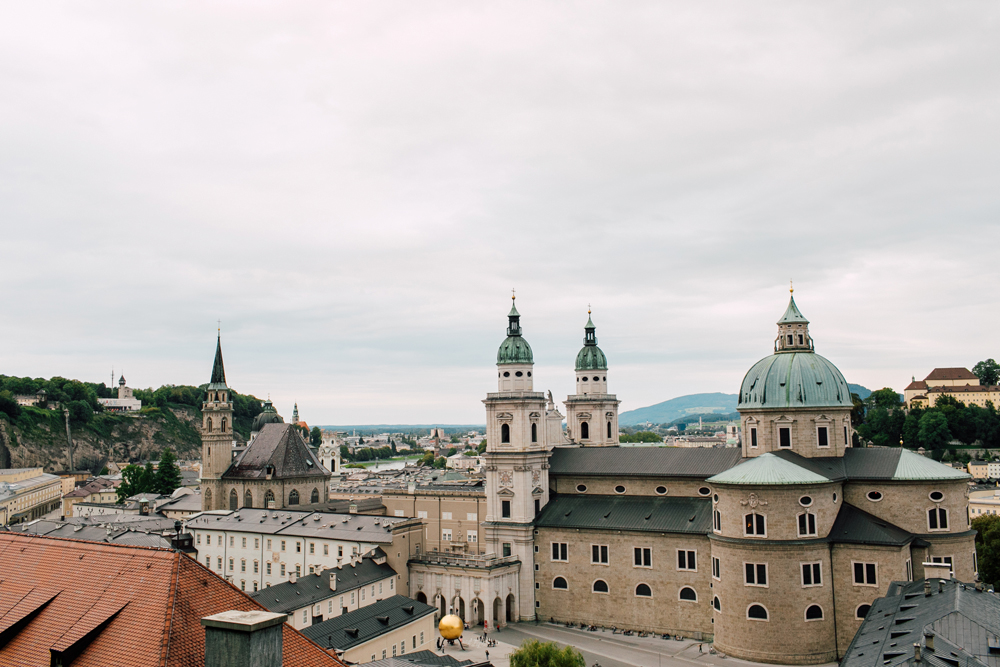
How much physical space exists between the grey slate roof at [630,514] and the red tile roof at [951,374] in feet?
470

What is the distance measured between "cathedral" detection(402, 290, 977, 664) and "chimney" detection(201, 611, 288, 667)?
143 feet

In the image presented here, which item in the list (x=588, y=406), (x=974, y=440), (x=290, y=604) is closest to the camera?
(x=290, y=604)

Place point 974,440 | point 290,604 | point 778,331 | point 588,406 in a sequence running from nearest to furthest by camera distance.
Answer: point 290,604 < point 778,331 < point 588,406 < point 974,440

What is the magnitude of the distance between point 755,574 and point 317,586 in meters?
28.7

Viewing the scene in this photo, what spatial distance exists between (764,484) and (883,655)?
21.3 meters

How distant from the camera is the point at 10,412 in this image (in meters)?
168

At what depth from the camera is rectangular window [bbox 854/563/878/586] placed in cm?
5041

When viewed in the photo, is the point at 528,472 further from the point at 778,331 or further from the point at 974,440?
the point at 974,440

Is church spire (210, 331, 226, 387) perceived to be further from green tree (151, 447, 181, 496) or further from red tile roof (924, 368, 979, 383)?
red tile roof (924, 368, 979, 383)

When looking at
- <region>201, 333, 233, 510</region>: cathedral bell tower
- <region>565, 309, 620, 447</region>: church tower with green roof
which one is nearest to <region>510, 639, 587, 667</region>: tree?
<region>565, 309, 620, 447</region>: church tower with green roof

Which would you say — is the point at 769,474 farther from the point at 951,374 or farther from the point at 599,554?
the point at 951,374

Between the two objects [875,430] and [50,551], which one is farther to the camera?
[875,430]

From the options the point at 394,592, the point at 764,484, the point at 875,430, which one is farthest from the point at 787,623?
the point at 875,430

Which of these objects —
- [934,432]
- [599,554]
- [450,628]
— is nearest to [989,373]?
[934,432]
